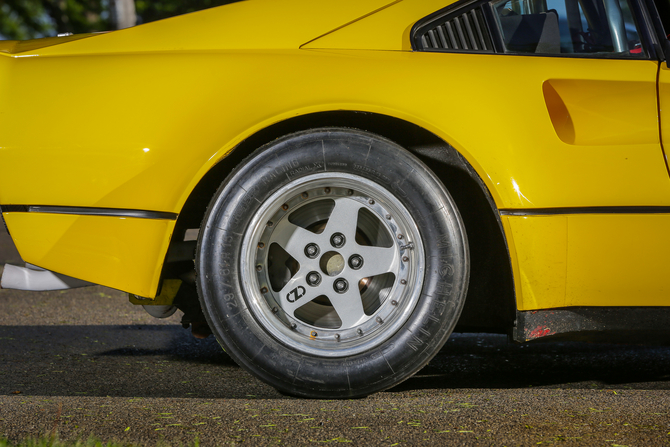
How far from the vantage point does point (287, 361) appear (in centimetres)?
210

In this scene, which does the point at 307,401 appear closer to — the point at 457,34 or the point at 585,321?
the point at 585,321

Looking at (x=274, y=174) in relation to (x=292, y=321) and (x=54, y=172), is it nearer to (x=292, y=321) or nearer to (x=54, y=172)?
(x=292, y=321)

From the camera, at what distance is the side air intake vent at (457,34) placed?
222cm

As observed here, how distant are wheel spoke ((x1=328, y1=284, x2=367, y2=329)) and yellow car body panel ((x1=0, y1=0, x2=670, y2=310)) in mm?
558

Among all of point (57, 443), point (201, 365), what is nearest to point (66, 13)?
point (201, 365)

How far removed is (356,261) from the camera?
86.4 inches

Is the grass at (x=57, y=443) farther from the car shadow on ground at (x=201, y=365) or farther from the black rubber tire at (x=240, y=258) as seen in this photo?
the car shadow on ground at (x=201, y=365)

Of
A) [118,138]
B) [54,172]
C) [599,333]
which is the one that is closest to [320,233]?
[118,138]

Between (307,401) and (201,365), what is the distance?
0.96 meters

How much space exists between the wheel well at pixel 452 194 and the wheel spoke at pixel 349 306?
510mm

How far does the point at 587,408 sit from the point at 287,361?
1.01 metres

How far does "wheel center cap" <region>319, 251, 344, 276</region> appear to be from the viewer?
7.25 feet

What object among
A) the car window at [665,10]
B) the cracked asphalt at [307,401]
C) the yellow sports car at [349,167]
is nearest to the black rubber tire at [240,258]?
the yellow sports car at [349,167]

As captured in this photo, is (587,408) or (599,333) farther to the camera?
(599,333)
